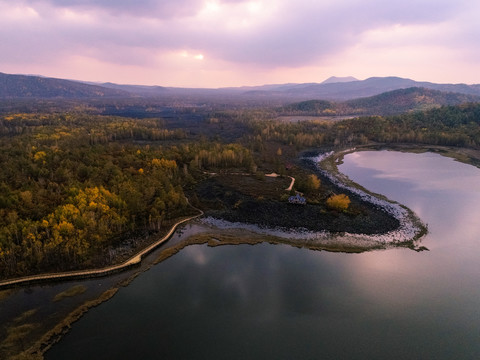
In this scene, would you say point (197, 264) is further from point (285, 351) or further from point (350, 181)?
point (350, 181)

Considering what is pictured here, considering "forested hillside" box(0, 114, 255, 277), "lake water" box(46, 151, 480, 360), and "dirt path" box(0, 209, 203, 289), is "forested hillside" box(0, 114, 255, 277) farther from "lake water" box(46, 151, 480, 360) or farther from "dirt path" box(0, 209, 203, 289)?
"lake water" box(46, 151, 480, 360)

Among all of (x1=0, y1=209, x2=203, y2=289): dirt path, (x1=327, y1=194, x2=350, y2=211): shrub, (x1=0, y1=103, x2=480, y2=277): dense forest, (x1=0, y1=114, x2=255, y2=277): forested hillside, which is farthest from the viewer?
(x1=327, y1=194, x2=350, y2=211): shrub

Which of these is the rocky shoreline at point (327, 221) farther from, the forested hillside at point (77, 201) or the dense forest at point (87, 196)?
the forested hillside at point (77, 201)

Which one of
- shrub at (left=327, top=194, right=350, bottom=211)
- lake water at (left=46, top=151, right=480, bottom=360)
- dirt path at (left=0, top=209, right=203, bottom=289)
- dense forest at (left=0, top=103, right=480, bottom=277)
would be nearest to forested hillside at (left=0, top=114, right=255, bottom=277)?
dense forest at (left=0, top=103, right=480, bottom=277)

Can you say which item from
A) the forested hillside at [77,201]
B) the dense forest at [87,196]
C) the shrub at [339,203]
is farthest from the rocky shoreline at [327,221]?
the forested hillside at [77,201]

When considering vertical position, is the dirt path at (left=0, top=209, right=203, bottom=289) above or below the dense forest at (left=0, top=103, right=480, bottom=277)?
below

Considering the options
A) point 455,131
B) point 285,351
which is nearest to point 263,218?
point 285,351

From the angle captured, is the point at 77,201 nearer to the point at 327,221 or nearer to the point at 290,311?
the point at 290,311

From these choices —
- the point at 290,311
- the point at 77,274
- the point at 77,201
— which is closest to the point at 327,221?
the point at 290,311
